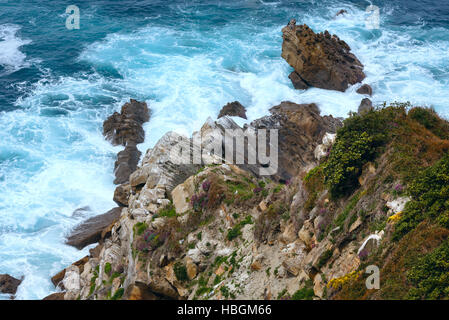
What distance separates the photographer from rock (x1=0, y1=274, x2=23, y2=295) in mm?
26953

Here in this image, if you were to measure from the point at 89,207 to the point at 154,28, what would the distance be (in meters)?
37.0

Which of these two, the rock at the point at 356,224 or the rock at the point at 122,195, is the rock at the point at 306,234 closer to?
the rock at the point at 356,224

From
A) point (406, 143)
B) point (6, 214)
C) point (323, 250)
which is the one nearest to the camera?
point (323, 250)

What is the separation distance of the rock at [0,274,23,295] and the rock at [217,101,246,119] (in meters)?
24.4

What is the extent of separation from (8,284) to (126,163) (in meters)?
14.3

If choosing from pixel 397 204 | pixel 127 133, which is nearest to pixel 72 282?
pixel 127 133

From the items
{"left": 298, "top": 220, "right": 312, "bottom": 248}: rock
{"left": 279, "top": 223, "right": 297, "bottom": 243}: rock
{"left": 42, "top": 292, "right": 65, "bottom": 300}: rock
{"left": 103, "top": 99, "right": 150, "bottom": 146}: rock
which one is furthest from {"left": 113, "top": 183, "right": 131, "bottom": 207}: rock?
{"left": 298, "top": 220, "right": 312, "bottom": 248}: rock

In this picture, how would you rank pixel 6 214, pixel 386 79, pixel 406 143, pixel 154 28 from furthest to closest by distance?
1. pixel 154 28
2. pixel 386 79
3. pixel 6 214
4. pixel 406 143

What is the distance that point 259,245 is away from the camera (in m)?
18.1

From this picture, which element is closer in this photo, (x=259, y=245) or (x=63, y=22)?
(x=259, y=245)
